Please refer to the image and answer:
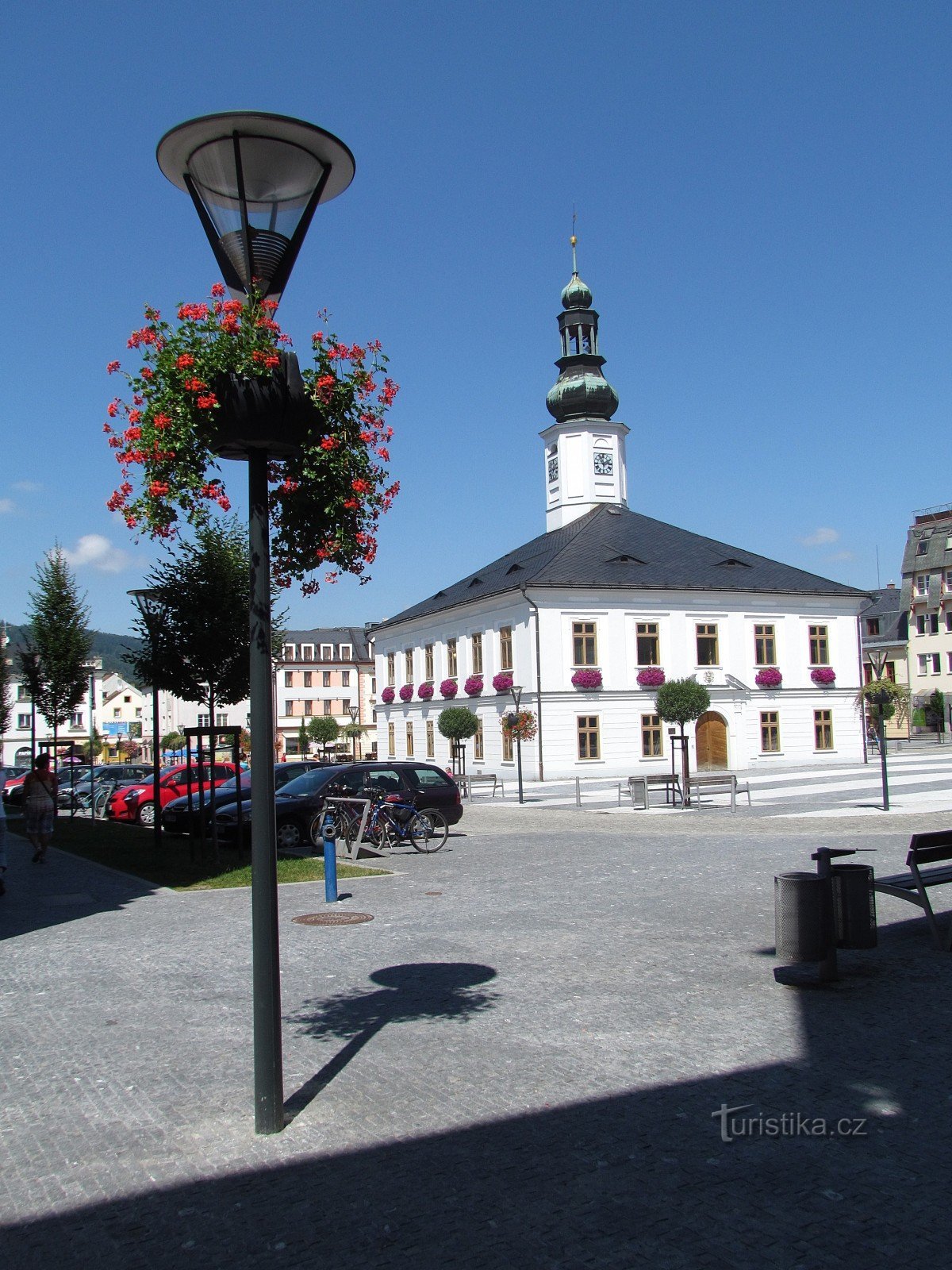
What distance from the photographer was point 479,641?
4681 centimetres

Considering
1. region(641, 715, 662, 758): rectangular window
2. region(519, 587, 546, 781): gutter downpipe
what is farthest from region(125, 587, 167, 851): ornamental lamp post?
region(641, 715, 662, 758): rectangular window

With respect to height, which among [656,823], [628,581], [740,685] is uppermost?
[628,581]

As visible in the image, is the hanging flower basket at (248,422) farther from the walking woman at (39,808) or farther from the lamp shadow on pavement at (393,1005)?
the walking woman at (39,808)

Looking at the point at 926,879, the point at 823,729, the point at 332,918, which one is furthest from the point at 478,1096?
the point at 823,729

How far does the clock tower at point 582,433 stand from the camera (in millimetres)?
53438

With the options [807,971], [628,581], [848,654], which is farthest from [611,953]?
[848,654]

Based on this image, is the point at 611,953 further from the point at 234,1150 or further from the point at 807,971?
the point at 234,1150

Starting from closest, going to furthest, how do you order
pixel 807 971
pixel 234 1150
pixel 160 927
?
1. pixel 234 1150
2. pixel 807 971
3. pixel 160 927

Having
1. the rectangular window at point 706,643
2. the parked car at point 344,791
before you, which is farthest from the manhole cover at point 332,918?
the rectangular window at point 706,643

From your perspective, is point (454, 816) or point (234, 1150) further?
point (454, 816)

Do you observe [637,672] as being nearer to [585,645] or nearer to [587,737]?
[585,645]

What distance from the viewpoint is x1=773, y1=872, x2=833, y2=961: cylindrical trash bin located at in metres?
7.78

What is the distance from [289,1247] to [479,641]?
4289cm

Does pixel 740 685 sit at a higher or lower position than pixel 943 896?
A: higher
